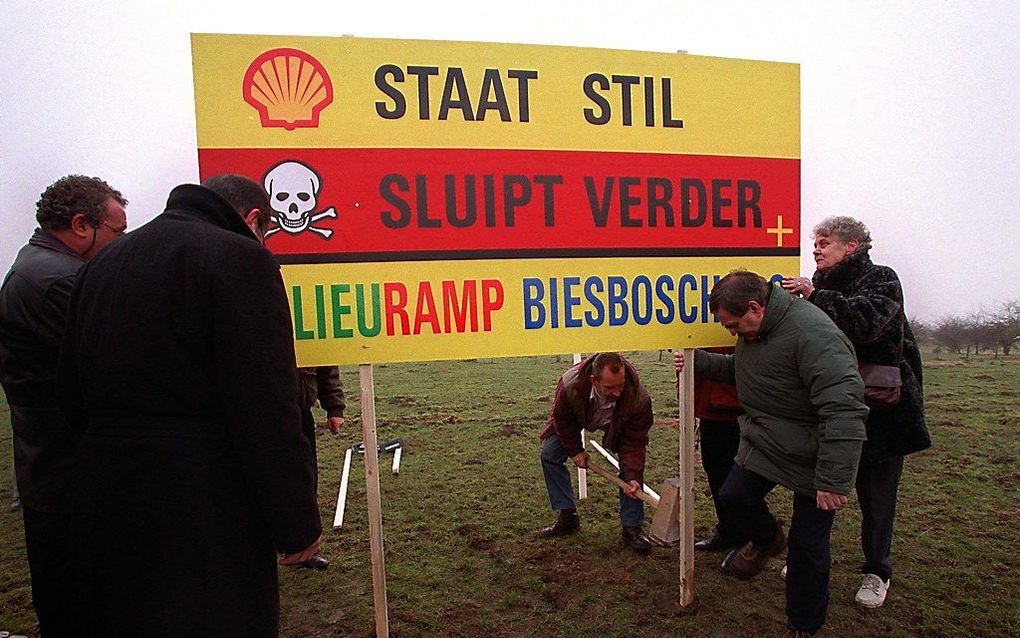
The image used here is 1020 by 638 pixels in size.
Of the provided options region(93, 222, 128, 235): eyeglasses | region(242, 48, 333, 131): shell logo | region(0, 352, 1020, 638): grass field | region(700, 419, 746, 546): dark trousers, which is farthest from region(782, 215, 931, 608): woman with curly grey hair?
region(93, 222, 128, 235): eyeglasses

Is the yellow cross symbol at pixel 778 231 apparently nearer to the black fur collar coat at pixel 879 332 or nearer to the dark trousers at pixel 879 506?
the black fur collar coat at pixel 879 332

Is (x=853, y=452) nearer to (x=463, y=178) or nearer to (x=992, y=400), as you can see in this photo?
(x=463, y=178)

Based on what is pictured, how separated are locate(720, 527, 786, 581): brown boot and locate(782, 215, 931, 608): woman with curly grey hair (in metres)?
0.46

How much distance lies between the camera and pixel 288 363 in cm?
163

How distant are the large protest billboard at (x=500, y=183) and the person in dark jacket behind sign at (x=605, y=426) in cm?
89

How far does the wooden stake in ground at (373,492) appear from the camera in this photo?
272 centimetres

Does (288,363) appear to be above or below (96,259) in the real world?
below

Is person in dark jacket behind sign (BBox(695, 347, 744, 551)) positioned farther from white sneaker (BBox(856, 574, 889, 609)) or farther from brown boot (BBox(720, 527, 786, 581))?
white sneaker (BBox(856, 574, 889, 609))

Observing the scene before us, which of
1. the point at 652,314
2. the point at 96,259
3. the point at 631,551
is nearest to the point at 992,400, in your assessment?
the point at 631,551

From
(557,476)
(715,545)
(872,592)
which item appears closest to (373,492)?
(557,476)

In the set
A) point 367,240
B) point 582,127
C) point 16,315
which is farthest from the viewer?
point 582,127

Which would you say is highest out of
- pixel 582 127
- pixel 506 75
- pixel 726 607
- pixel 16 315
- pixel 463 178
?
pixel 506 75

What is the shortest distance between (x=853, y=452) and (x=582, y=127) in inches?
78.8

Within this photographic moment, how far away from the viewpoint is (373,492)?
276 centimetres
